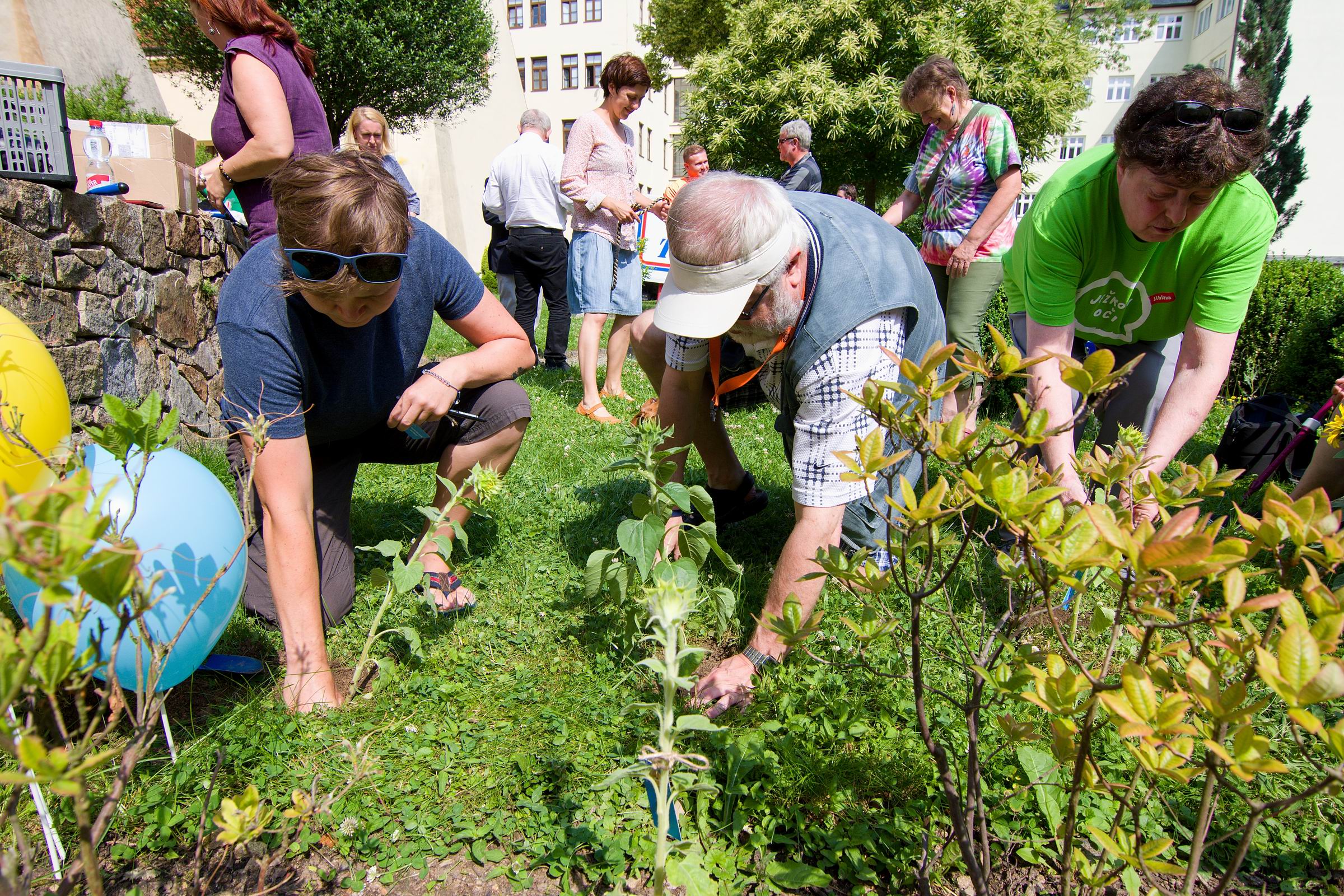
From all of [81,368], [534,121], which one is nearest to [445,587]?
[81,368]

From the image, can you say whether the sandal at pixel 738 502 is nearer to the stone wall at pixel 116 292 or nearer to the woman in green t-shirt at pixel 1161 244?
the woman in green t-shirt at pixel 1161 244

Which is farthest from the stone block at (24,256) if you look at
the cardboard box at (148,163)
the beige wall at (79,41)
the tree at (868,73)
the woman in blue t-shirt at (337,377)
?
the tree at (868,73)

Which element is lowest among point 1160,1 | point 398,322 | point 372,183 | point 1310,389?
point 1310,389

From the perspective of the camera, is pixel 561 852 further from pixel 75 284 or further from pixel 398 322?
pixel 75 284

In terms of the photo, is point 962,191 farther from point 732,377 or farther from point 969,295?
point 732,377

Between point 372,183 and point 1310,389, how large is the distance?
6.17m

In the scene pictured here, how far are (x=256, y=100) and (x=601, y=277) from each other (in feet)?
7.28

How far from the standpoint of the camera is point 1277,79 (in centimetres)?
2303

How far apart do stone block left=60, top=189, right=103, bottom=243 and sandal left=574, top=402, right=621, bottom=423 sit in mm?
2415

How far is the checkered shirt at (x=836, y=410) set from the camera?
6.35ft

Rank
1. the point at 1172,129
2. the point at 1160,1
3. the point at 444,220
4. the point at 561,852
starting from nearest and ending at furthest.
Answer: the point at 561,852 < the point at 1172,129 < the point at 444,220 < the point at 1160,1

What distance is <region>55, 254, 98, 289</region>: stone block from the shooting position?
3107mm

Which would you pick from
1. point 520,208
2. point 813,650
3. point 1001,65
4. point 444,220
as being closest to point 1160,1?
point 1001,65

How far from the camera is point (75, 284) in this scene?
3182 mm
